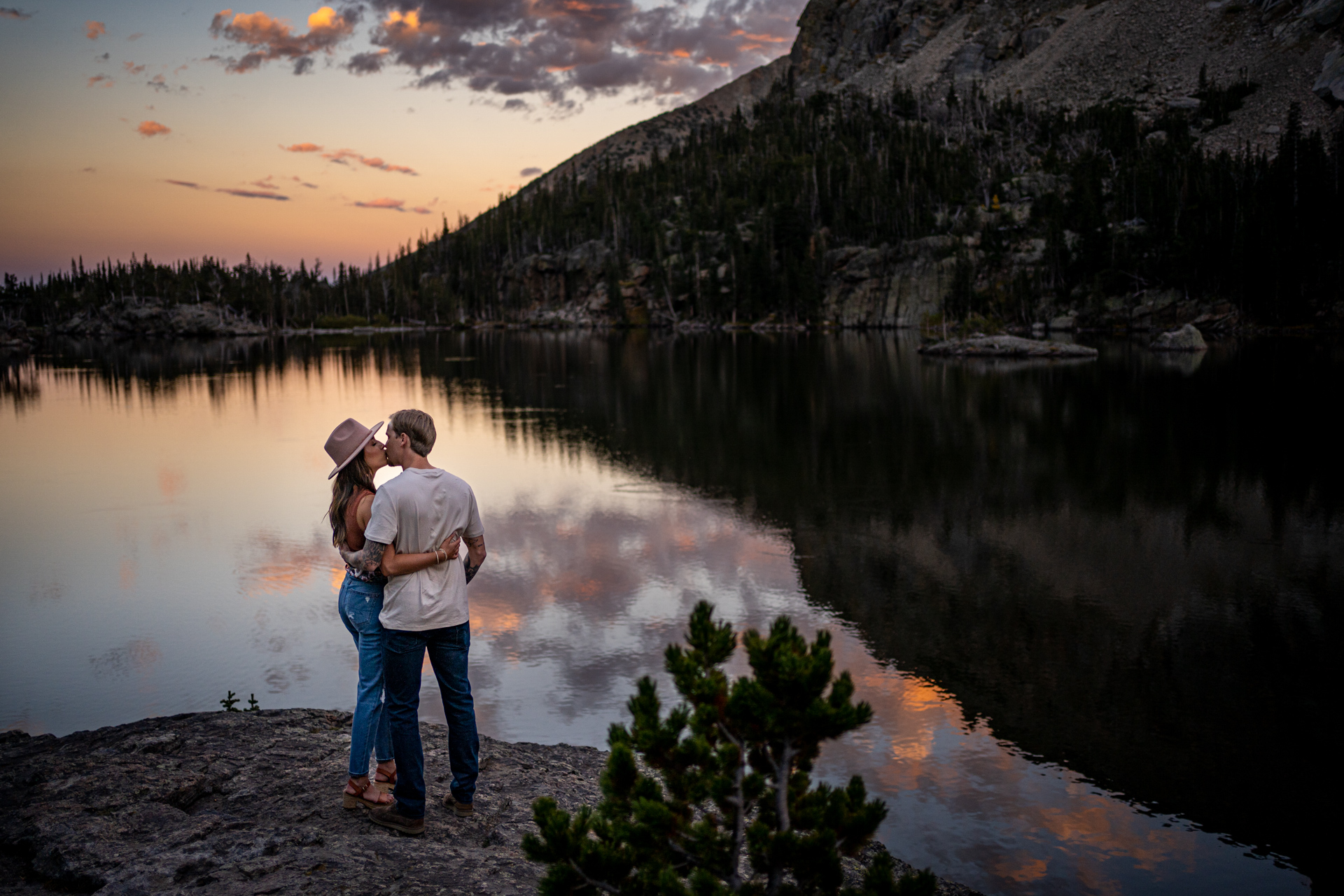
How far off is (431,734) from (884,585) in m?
7.23

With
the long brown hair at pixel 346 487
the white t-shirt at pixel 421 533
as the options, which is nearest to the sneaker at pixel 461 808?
the white t-shirt at pixel 421 533

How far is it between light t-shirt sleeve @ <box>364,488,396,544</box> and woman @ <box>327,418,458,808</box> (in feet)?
1.04

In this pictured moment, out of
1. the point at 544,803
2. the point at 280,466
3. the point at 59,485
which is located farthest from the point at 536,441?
the point at 544,803

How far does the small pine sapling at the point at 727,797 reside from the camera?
337cm

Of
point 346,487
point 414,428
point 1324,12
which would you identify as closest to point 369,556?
point 346,487

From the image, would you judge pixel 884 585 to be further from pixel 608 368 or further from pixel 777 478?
pixel 608 368

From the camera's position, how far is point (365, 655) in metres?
5.42

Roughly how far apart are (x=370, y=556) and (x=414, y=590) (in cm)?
33

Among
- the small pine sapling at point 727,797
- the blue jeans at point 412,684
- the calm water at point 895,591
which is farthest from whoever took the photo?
the calm water at point 895,591

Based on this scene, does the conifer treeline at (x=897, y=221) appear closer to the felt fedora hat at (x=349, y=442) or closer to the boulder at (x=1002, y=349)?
the boulder at (x=1002, y=349)

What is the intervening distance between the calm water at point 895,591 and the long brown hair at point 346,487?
3457 millimetres

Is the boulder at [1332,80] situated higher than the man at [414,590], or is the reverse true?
the boulder at [1332,80]

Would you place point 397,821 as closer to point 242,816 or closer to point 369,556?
point 242,816

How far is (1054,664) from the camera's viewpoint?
31.6ft
